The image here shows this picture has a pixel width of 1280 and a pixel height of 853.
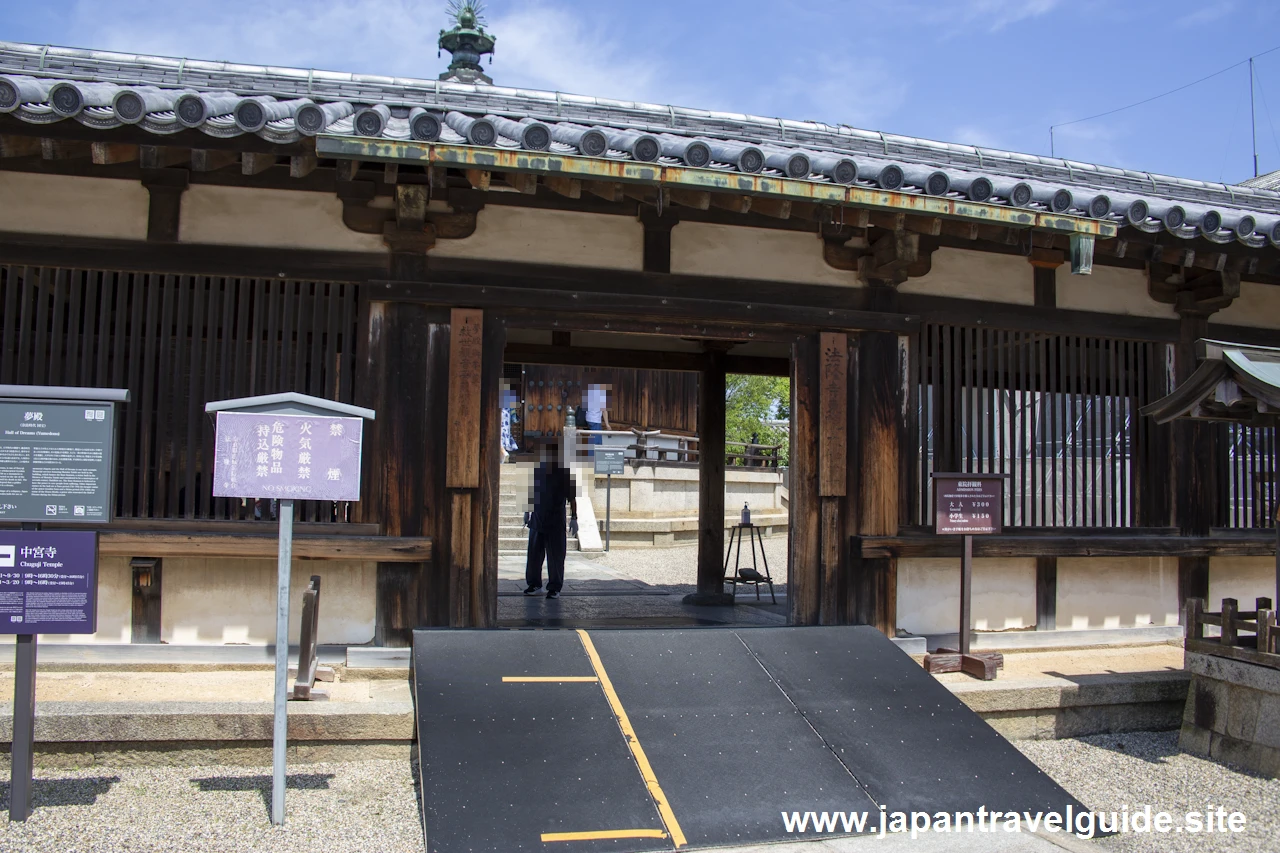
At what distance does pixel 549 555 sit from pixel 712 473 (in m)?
1.99

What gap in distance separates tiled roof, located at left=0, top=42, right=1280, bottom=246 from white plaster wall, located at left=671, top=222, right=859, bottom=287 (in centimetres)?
68

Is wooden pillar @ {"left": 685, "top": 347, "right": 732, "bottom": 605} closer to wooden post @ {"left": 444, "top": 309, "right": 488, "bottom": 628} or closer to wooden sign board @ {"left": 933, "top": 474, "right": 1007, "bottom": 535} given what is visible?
wooden sign board @ {"left": 933, "top": 474, "right": 1007, "bottom": 535}

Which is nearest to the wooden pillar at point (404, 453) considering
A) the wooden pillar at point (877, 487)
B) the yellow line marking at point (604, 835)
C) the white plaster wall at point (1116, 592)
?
the yellow line marking at point (604, 835)

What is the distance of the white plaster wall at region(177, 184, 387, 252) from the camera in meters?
6.30

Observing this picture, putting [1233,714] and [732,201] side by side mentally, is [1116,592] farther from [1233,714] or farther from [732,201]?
[732,201]

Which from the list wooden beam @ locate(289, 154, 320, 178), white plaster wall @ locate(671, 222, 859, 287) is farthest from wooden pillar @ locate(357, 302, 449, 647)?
white plaster wall @ locate(671, 222, 859, 287)

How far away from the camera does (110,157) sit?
5.53 m

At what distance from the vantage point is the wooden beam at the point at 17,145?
17.5 ft

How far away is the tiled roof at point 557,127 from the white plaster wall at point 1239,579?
2879 mm

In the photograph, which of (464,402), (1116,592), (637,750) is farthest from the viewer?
(1116,592)

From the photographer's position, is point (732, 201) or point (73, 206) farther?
point (73, 206)

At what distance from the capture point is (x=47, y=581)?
14.4 feet

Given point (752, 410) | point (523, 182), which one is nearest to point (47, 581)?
point (523, 182)

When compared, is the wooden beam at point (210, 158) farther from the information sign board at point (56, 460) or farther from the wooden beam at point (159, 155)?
the information sign board at point (56, 460)
